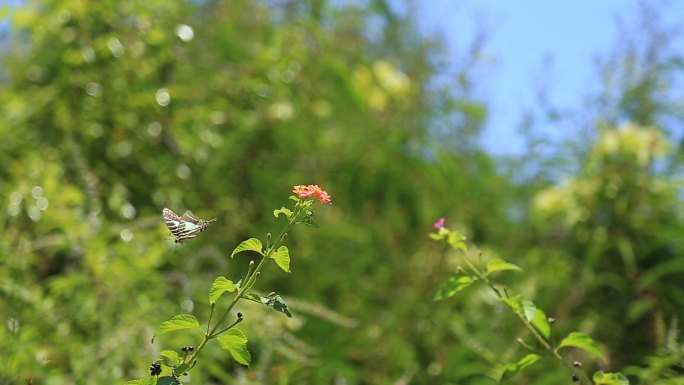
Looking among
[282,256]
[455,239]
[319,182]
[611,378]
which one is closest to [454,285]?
[455,239]

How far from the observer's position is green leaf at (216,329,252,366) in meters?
0.71

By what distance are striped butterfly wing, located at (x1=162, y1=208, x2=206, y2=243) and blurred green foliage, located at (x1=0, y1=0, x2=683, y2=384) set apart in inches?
44.1

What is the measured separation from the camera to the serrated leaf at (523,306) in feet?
2.92

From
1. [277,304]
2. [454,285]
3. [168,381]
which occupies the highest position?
[454,285]

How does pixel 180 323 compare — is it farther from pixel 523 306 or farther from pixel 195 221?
pixel 523 306

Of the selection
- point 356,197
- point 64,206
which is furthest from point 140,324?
point 356,197

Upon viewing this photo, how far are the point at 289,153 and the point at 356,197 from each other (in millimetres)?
256

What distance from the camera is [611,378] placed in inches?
35.3

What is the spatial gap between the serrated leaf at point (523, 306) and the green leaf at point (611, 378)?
0.10 metres

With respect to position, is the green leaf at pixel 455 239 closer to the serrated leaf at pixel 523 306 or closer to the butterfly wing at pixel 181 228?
the serrated leaf at pixel 523 306

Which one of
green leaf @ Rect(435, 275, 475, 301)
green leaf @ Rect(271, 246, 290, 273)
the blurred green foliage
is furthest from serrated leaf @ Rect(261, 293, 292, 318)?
the blurred green foliage

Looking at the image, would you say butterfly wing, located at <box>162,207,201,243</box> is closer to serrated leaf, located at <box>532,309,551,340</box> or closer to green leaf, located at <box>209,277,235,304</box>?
green leaf, located at <box>209,277,235,304</box>

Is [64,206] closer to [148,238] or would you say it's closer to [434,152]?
[148,238]

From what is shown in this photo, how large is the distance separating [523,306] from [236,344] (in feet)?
1.12
